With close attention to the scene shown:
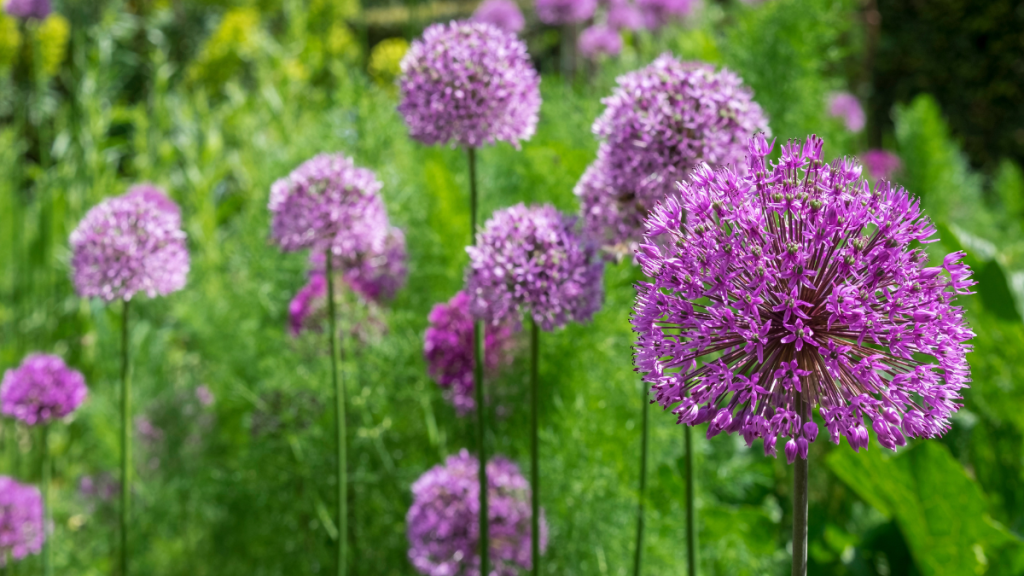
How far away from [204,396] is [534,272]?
7.30ft

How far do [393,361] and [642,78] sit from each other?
123cm

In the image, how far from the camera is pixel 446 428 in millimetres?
2691

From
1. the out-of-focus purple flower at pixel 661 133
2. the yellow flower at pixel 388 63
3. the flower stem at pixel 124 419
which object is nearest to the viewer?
the out-of-focus purple flower at pixel 661 133

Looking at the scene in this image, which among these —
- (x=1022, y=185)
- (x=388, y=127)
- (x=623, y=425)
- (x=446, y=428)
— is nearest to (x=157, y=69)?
(x=388, y=127)

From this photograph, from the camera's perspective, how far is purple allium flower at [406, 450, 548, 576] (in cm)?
204

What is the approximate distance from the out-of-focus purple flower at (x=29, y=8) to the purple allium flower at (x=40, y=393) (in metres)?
2.23

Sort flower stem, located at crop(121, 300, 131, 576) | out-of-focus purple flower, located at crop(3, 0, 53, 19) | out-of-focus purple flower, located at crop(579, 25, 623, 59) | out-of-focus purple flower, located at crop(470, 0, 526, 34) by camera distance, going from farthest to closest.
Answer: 1. out-of-focus purple flower, located at crop(470, 0, 526, 34)
2. out-of-focus purple flower, located at crop(579, 25, 623, 59)
3. out-of-focus purple flower, located at crop(3, 0, 53, 19)
4. flower stem, located at crop(121, 300, 131, 576)

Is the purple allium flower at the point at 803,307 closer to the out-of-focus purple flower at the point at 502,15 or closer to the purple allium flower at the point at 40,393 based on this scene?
the purple allium flower at the point at 40,393

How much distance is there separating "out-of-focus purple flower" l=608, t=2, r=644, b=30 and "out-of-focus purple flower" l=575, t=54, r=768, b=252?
3.34m

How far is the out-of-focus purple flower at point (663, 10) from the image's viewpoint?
4656mm

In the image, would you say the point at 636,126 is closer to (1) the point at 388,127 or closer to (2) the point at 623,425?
(2) the point at 623,425

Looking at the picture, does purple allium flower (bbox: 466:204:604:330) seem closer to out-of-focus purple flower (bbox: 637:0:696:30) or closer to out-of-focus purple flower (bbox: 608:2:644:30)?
out-of-focus purple flower (bbox: 637:0:696:30)

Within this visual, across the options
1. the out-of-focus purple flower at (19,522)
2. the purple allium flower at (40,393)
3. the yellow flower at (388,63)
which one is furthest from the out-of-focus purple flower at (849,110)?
the out-of-focus purple flower at (19,522)

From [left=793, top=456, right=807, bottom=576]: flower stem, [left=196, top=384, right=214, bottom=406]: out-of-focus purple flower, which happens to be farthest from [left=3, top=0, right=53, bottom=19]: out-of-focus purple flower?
[left=793, top=456, right=807, bottom=576]: flower stem
